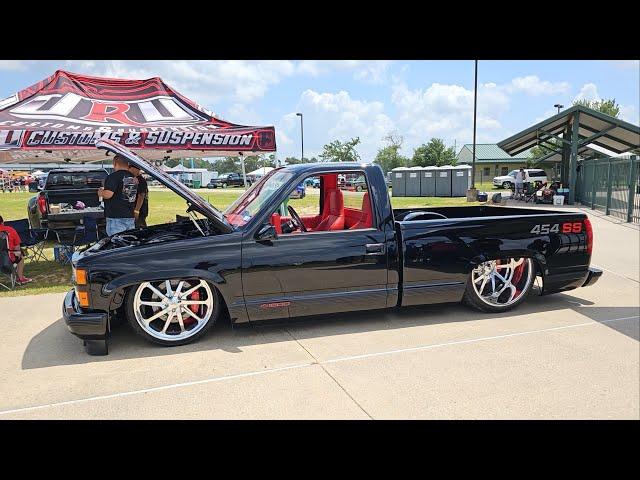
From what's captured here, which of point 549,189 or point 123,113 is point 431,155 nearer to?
point 549,189

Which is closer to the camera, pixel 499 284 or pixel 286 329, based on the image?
pixel 286 329

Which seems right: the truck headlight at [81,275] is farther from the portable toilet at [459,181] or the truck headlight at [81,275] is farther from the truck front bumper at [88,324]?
the portable toilet at [459,181]

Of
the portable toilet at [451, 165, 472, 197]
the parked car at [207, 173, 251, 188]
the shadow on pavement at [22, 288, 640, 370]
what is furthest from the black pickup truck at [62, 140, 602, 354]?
the parked car at [207, 173, 251, 188]

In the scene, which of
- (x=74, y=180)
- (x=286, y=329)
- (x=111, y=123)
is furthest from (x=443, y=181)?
(x=286, y=329)

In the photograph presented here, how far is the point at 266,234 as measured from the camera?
4137 mm

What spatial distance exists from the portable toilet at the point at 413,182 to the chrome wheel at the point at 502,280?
2447 centimetres

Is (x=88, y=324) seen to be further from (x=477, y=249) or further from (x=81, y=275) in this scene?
(x=477, y=249)

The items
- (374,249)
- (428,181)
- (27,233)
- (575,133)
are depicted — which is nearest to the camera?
(374,249)

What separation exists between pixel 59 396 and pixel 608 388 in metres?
3.77

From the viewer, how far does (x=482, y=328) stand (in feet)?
14.5

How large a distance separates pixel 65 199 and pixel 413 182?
2188 cm

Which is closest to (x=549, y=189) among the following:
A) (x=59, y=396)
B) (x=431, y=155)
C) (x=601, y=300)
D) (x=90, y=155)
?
(x=601, y=300)

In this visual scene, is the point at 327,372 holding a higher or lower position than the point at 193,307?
lower

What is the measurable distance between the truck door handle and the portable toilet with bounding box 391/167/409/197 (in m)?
25.6
